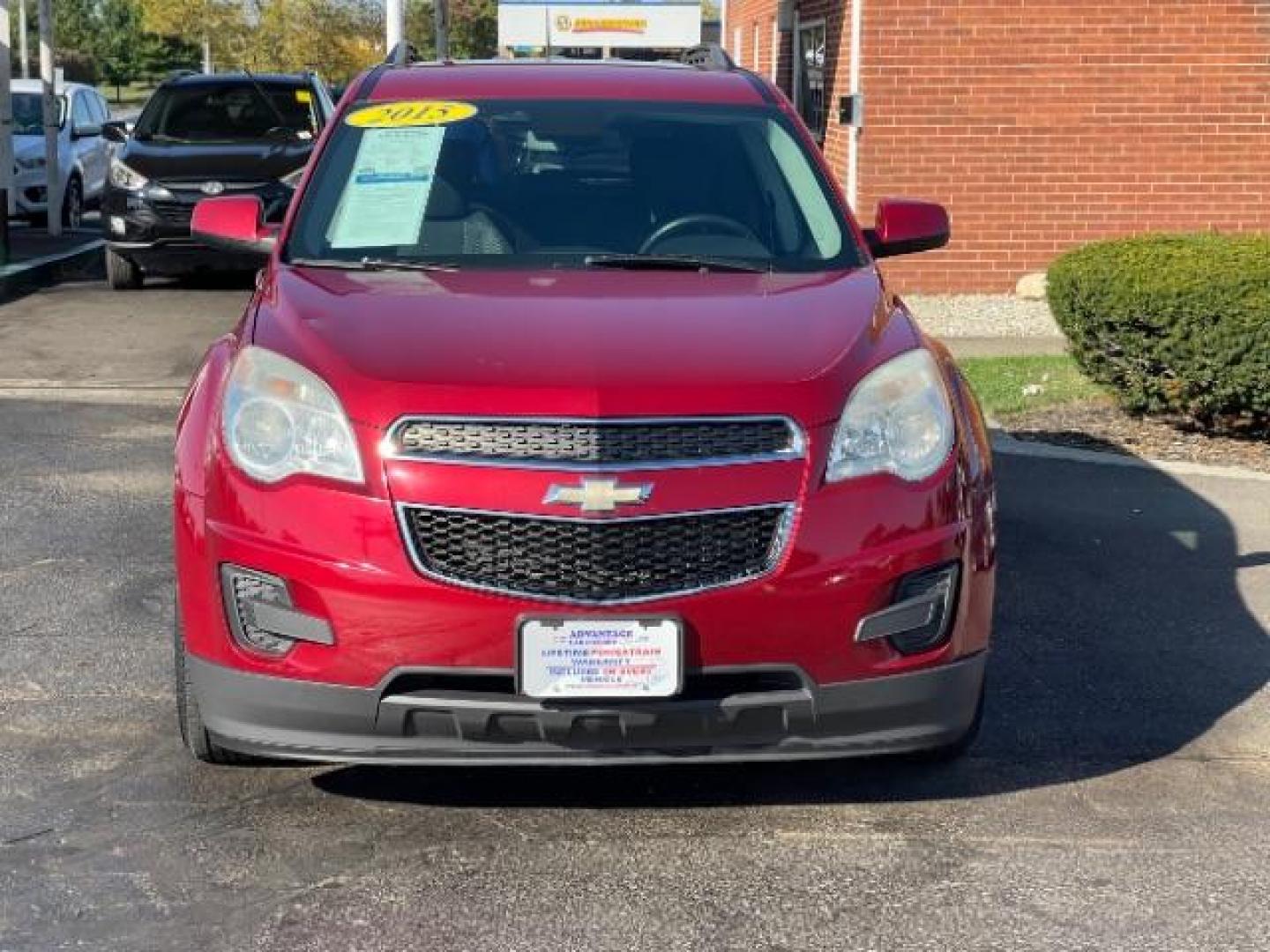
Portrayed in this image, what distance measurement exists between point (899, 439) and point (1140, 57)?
11014 millimetres

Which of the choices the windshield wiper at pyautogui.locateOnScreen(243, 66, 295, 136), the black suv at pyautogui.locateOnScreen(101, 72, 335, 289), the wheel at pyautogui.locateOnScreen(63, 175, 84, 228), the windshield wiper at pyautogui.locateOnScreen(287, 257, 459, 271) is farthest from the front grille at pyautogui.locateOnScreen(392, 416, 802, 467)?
the wheel at pyautogui.locateOnScreen(63, 175, 84, 228)

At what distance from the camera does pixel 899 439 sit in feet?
14.7

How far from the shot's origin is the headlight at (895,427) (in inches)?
172

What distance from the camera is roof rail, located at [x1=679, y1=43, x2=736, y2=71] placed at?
661 centimetres

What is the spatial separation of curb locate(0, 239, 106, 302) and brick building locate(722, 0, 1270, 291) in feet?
22.2

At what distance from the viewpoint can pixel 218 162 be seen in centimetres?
1595

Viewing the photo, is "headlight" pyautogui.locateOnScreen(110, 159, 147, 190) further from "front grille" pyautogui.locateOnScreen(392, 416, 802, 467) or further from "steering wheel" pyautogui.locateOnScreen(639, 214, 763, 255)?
"front grille" pyautogui.locateOnScreen(392, 416, 802, 467)

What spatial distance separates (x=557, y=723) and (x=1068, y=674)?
2246 mm

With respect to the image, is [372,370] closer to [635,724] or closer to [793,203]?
[635,724]

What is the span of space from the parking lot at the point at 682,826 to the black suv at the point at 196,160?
9.19 metres

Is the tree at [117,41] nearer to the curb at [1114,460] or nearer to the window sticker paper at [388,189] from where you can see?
the curb at [1114,460]

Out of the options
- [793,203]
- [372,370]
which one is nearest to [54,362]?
[793,203]

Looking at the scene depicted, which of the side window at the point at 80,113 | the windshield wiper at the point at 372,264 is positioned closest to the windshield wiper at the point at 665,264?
the windshield wiper at the point at 372,264

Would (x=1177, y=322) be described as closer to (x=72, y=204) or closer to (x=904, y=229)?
(x=904, y=229)
